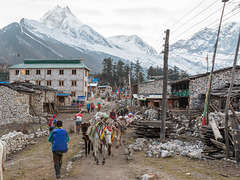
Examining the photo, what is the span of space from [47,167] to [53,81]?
131ft

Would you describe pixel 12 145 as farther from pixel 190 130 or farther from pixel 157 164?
pixel 190 130

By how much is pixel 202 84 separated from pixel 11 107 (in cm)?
2265

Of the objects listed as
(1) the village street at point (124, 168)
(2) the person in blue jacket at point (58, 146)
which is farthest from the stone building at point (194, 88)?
(2) the person in blue jacket at point (58, 146)

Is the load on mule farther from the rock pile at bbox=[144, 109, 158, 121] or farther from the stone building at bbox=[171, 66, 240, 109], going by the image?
the stone building at bbox=[171, 66, 240, 109]

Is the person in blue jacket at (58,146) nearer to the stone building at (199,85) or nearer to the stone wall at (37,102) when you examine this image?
the stone wall at (37,102)

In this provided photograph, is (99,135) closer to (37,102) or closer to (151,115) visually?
(151,115)

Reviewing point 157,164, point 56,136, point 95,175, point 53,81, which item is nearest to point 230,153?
point 157,164

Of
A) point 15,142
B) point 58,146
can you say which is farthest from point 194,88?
point 58,146

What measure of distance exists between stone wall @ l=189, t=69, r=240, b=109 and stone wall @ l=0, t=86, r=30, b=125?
67.0ft

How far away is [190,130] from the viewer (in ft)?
57.0

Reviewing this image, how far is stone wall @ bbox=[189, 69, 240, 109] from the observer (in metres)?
24.3

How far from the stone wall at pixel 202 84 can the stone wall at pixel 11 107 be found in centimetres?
2043

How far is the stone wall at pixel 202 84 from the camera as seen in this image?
957 inches

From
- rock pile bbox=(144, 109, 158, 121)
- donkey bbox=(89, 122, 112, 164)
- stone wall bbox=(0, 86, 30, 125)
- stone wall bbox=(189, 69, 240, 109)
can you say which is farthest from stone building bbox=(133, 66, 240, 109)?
donkey bbox=(89, 122, 112, 164)
